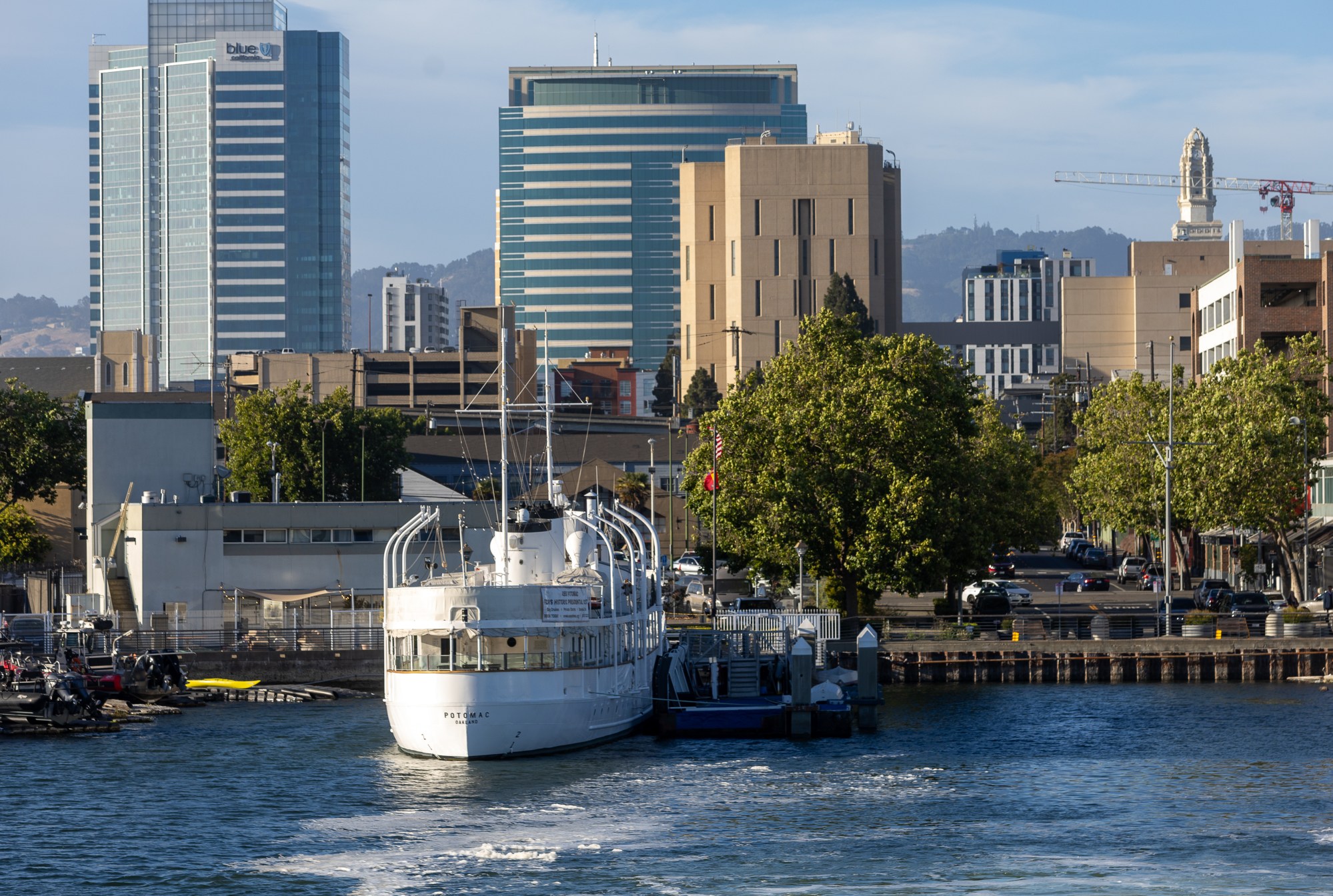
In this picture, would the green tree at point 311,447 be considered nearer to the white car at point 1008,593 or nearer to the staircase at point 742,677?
the white car at point 1008,593

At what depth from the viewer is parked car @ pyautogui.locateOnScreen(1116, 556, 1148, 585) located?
125562 millimetres

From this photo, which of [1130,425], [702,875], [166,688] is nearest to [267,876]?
[702,875]

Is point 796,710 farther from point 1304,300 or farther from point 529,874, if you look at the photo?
point 1304,300

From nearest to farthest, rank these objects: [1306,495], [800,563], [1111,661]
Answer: [800,563] → [1111,661] → [1306,495]

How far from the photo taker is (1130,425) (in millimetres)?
120125

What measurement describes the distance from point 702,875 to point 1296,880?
1410cm

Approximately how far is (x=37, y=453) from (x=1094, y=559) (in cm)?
8421

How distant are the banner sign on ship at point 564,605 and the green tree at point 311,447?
80.4 metres

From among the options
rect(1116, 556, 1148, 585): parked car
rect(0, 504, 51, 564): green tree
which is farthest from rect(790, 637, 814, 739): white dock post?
rect(0, 504, 51, 564): green tree

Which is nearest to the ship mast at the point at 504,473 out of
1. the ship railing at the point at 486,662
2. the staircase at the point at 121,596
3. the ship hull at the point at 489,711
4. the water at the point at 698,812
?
the ship railing at the point at 486,662

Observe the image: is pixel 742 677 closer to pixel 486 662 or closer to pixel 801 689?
pixel 801 689

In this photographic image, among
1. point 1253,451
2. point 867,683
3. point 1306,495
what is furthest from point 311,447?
point 867,683

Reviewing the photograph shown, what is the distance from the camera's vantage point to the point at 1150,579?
11938 centimetres

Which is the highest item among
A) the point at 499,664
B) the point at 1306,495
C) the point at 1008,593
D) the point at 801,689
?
the point at 1306,495
